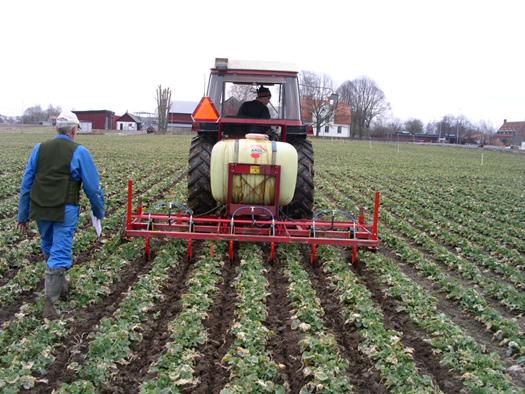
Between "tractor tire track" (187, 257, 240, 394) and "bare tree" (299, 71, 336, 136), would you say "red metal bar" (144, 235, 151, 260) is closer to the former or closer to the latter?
"tractor tire track" (187, 257, 240, 394)

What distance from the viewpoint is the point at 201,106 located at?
26.1 ft

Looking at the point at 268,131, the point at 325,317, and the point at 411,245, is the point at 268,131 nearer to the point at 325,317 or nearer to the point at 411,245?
the point at 411,245

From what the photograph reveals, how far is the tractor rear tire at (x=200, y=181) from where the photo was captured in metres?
8.30

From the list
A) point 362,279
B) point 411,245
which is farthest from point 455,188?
point 362,279

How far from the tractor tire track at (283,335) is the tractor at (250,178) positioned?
898 millimetres

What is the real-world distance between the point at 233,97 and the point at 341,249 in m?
2.97

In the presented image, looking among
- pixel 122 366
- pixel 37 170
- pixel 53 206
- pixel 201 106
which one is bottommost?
pixel 122 366

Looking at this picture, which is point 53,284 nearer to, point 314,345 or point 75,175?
point 75,175

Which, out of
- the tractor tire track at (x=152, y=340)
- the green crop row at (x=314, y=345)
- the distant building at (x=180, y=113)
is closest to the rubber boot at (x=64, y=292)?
the tractor tire track at (x=152, y=340)

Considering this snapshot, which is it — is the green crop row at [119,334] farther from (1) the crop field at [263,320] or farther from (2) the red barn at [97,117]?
(2) the red barn at [97,117]

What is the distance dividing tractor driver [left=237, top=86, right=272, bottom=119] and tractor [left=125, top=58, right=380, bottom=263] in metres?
0.05

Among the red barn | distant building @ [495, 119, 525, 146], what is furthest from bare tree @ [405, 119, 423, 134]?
the red barn

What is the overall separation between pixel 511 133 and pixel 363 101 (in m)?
33.2

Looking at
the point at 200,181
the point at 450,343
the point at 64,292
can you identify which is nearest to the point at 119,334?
the point at 64,292
